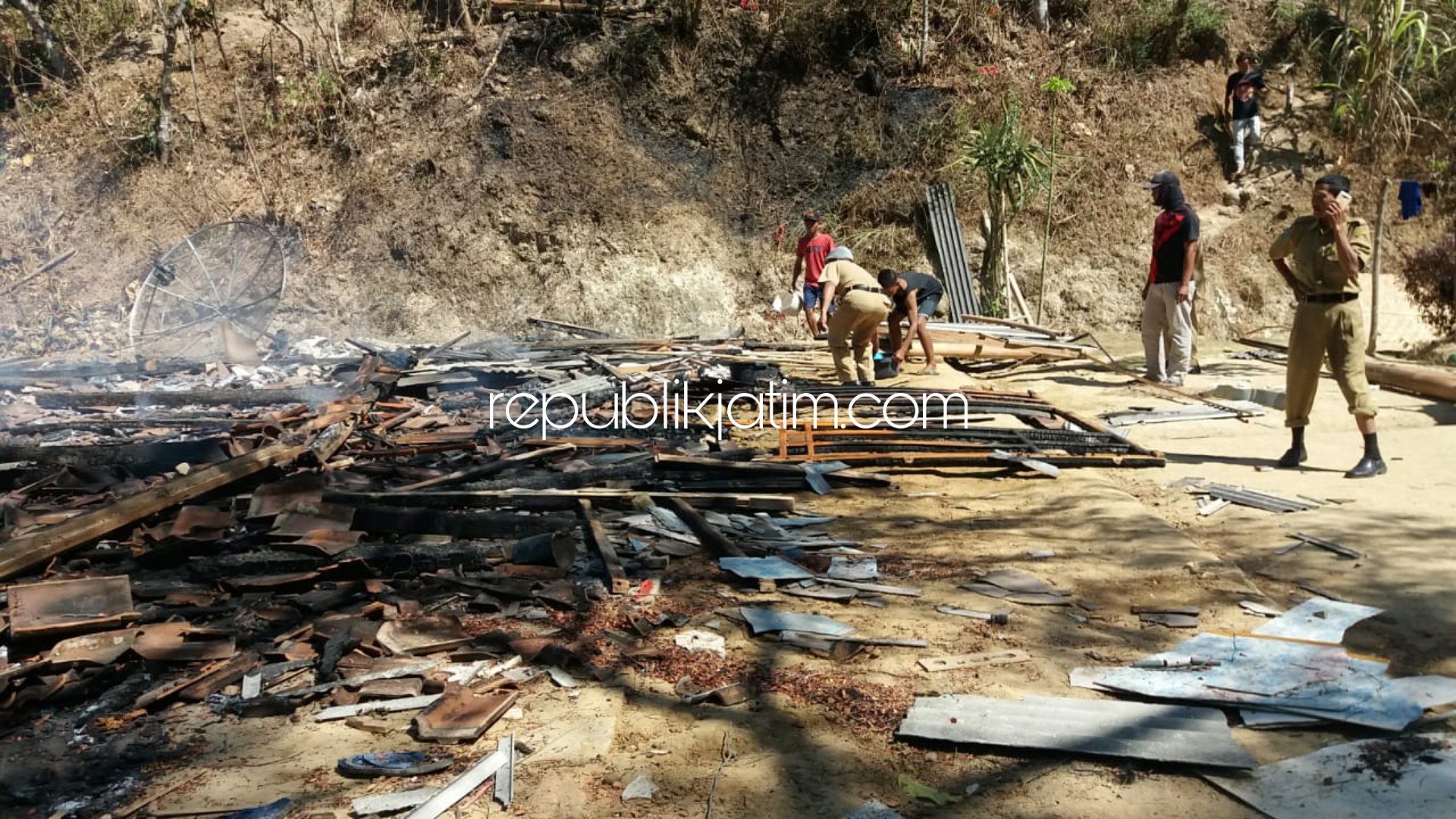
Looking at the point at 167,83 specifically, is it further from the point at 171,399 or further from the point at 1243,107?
the point at 1243,107

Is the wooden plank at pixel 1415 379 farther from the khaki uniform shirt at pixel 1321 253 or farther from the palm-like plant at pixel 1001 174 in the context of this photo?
the palm-like plant at pixel 1001 174

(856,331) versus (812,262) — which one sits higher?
(812,262)

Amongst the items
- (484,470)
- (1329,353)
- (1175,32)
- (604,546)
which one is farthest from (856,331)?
(1175,32)

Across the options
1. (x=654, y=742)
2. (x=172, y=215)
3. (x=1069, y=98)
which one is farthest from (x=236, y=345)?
(x=1069, y=98)

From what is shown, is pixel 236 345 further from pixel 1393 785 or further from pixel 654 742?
pixel 1393 785

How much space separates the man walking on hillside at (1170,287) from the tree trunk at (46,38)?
20.3m

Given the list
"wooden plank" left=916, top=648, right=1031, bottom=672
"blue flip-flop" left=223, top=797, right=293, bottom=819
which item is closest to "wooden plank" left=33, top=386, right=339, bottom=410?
"blue flip-flop" left=223, top=797, right=293, bottom=819

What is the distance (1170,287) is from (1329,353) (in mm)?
3923

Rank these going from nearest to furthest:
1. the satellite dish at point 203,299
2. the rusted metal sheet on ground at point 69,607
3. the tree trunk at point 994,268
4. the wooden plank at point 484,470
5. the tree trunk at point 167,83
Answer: the rusted metal sheet on ground at point 69,607
the wooden plank at point 484,470
the satellite dish at point 203,299
the tree trunk at point 994,268
the tree trunk at point 167,83

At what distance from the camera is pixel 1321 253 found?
21.1 feet

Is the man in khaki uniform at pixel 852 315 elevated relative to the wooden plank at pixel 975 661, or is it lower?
elevated

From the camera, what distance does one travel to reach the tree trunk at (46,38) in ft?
61.1

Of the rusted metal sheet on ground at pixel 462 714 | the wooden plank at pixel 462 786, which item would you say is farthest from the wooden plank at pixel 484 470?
the wooden plank at pixel 462 786

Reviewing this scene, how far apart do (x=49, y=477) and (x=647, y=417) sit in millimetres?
4671
